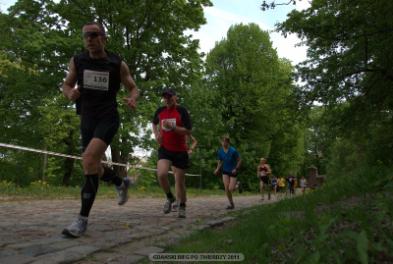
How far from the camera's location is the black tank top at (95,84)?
5.69 m

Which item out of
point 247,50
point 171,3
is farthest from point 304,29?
point 247,50

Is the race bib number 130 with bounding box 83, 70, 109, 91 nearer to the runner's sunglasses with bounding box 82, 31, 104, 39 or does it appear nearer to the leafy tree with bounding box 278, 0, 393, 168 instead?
the runner's sunglasses with bounding box 82, 31, 104, 39

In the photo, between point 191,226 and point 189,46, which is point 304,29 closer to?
point 191,226

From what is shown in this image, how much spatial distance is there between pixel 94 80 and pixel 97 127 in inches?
21.1

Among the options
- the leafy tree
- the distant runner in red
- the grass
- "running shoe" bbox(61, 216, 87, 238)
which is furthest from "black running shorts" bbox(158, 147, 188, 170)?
the leafy tree

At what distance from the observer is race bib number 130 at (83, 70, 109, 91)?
5672 mm

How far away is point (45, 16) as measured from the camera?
2506cm

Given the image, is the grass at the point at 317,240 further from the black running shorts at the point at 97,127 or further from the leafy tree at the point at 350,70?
the leafy tree at the point at 350,70

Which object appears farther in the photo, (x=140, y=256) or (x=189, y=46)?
(x=189, y=46)

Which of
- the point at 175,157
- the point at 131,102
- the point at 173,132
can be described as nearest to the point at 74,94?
the point at 131,102

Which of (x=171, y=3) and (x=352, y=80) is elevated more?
(x=171, y=3)

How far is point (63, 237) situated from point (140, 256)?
124cm

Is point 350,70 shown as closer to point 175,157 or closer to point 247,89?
point 175,157

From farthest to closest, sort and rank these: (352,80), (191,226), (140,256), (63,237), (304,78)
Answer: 1. (304,78)
2. (352,80)
3. (191,226)
4. (63,237)
5. (140,256)
